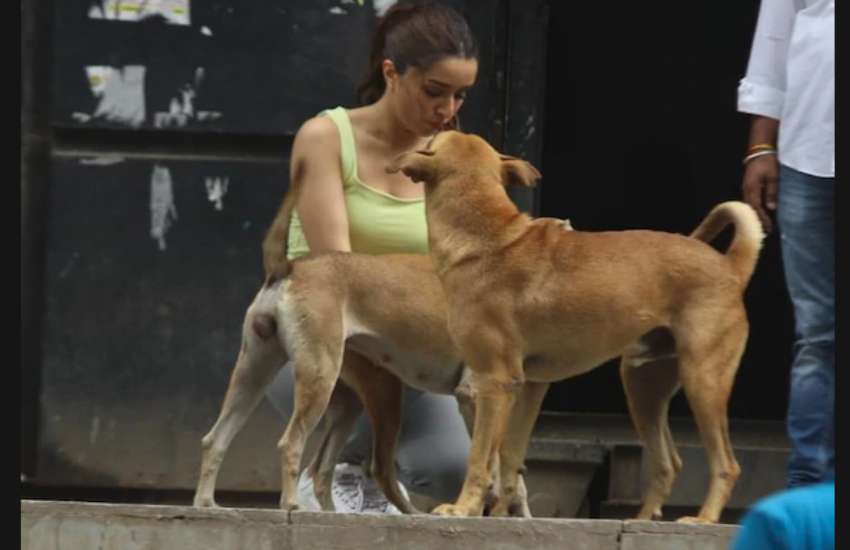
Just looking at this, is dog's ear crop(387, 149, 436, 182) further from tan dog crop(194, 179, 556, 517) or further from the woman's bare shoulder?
the woman's bare shoulder

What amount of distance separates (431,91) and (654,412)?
3.52 feet

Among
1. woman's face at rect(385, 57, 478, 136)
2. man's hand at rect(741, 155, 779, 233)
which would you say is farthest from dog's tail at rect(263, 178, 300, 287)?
man's hand at rect(741, 155, 779, 233)

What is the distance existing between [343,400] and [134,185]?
6.01 feet

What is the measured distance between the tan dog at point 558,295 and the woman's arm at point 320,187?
323 mm

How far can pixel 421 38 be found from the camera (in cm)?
607

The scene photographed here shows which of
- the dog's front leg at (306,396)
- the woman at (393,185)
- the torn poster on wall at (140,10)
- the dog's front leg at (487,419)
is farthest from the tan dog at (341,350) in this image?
the torn poster on wall at (140,10)

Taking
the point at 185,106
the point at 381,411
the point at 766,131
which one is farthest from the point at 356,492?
the point at 185,106

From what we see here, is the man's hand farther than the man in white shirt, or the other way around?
the man's hand

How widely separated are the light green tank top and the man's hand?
910 mm

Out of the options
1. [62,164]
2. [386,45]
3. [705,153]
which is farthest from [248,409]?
[705,153]

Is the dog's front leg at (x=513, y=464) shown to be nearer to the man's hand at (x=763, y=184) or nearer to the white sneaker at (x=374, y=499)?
the white sneaker at (x=374, y=499)

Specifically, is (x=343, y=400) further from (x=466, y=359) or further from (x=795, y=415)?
(x=795, y=415)

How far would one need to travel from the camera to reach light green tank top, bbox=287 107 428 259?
616 centimetres

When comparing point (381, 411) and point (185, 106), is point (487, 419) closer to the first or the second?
point (381, 411)
